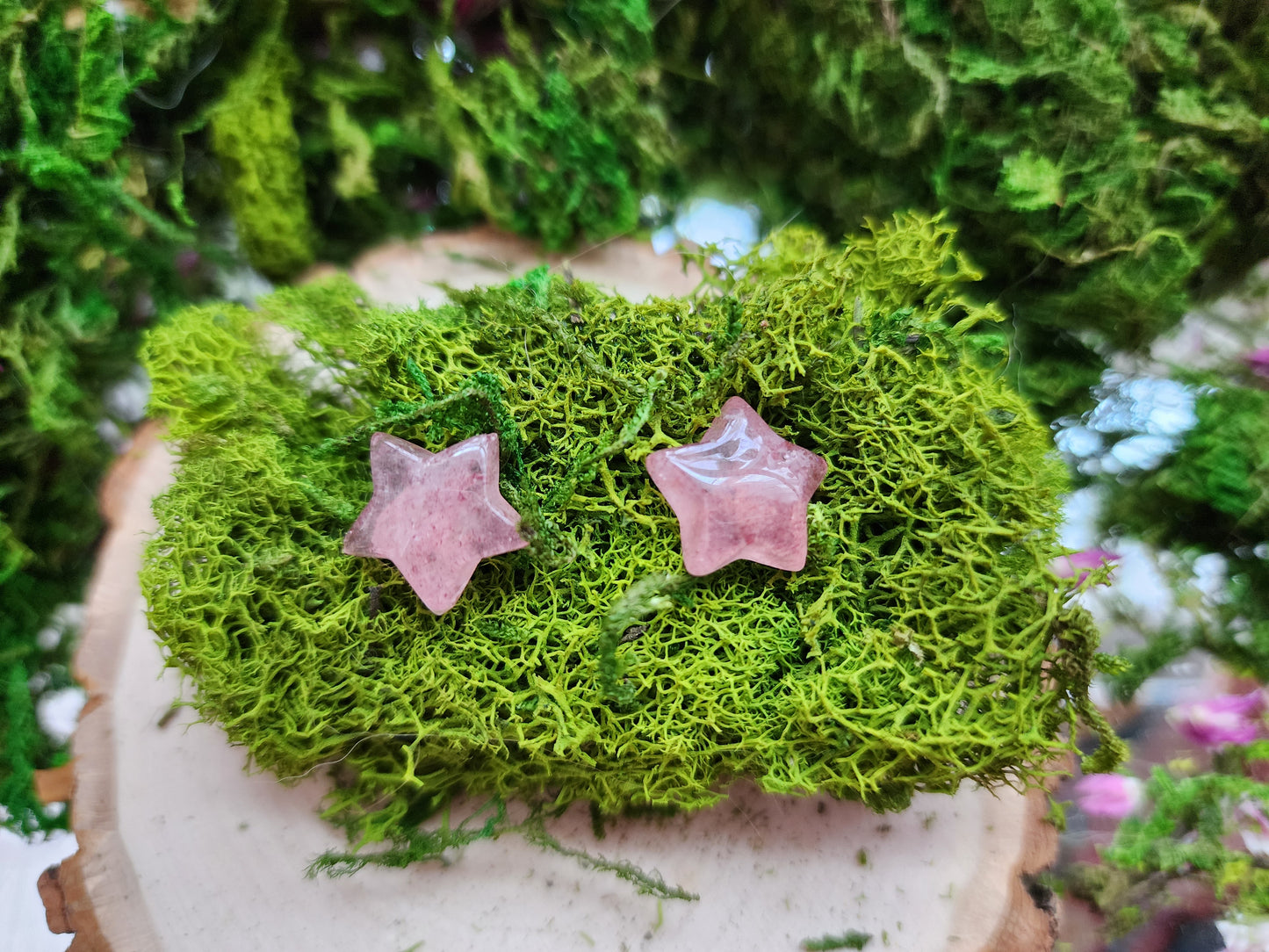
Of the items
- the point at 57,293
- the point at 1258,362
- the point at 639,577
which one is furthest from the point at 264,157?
the point at 1258,362

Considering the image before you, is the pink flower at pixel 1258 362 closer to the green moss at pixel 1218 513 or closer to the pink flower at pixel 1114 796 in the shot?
the green moss at pixel 1218 513

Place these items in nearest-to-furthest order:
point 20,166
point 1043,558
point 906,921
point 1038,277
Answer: point 1043,558 < point 906,921 < point 20,166 < point 1038,277

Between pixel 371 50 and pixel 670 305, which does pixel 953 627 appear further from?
pixel 371 50

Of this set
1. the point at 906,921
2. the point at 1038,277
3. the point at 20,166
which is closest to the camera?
the point at 906,921

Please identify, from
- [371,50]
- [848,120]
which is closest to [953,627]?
[848,120]

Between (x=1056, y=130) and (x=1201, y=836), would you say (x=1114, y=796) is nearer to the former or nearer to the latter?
(x=1201, y=836)

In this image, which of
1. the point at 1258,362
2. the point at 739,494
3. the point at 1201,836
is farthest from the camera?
the point at 1258,362

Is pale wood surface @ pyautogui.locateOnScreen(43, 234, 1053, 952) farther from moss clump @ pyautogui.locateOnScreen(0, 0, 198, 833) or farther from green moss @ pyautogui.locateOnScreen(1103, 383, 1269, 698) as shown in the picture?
green moss @ pyautogui.locateOnScreen(1103, 383, 1269, 698)
